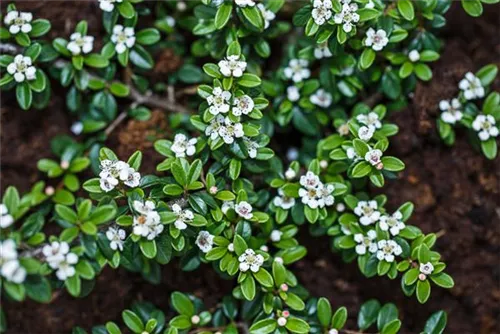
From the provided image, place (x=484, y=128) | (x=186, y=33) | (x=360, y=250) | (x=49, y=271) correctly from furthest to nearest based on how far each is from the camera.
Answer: (x=186, y=33)
(x=484, y=128)
(x=360, y=250)
(x=49, y=271)

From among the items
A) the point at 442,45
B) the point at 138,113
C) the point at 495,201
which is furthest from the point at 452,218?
the point at 138,113

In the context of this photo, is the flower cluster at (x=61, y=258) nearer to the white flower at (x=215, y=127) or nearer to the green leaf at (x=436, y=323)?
the white flower at (x=215, y=127)

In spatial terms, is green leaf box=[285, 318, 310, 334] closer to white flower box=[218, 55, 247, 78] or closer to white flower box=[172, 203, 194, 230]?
white flower box=[172, 203, 194, 230]

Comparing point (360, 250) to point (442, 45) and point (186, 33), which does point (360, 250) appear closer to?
point (442, 45)

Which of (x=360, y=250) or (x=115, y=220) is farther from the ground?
(x=115, y=220)

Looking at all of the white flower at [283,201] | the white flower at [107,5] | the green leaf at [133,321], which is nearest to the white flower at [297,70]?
the white flower at [283,201]

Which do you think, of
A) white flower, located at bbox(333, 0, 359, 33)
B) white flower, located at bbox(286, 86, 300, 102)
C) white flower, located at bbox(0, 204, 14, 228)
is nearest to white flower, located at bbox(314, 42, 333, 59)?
white flower, located at bbox(286, 86, 300, 102)
